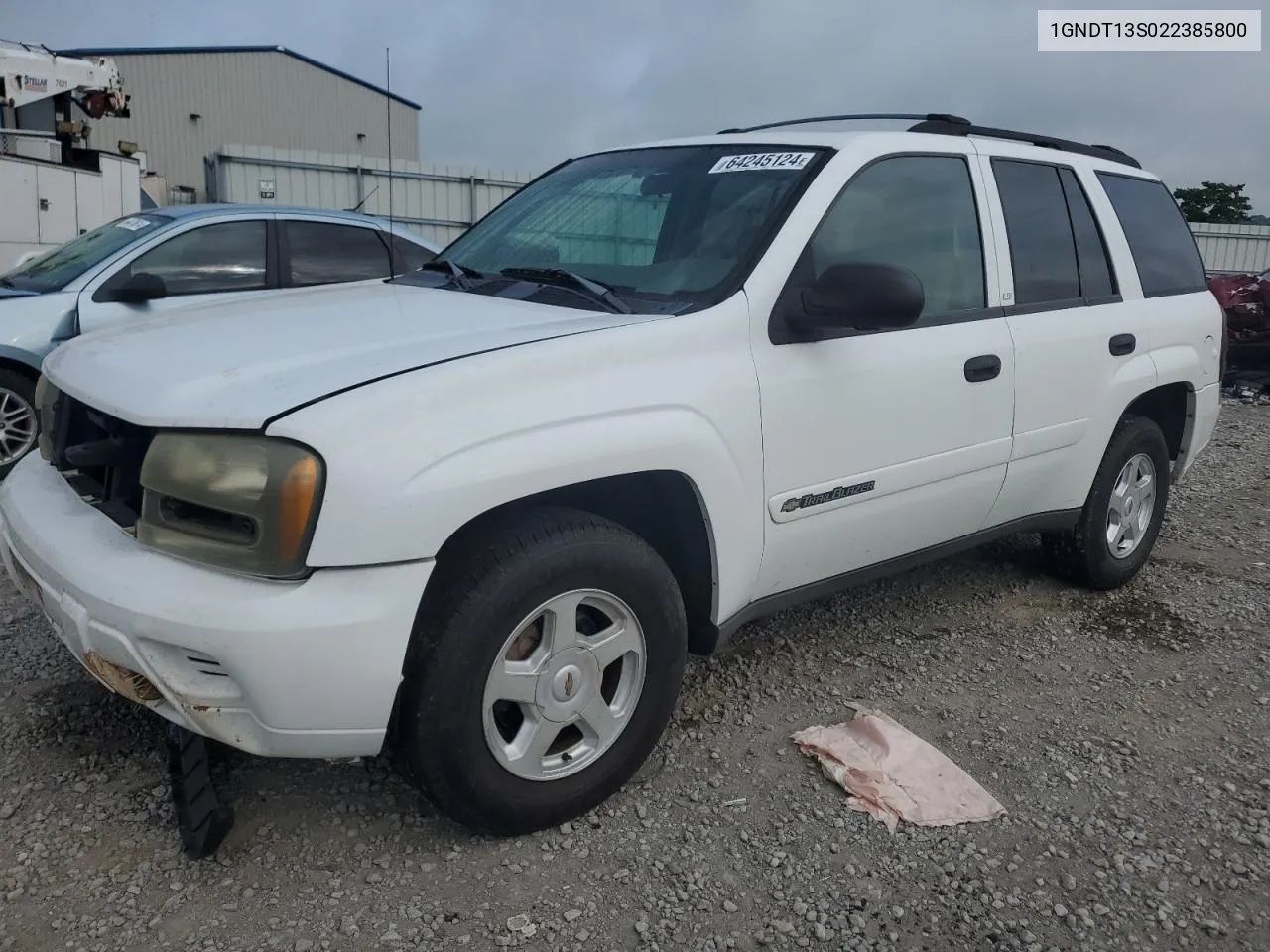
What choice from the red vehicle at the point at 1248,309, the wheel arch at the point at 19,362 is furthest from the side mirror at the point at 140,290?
the red vehicle at the point at 1248,309

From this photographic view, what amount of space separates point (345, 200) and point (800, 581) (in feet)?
43.9

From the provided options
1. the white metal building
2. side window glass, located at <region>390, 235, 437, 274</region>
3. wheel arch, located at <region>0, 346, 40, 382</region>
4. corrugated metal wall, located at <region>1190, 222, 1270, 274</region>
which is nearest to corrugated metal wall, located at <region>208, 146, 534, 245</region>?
side window glass, located at <region>390, 235, 437, 274</region>

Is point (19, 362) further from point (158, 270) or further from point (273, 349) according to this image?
point (273, 349)

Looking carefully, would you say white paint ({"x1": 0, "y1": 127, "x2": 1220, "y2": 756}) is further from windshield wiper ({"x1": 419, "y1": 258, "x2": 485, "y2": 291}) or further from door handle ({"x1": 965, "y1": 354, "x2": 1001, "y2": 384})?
windshield wiper ({"x1": 419, "y1": 258, "x2": 485, "y2": 291})

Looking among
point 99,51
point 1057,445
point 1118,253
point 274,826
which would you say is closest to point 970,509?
point 1057,445

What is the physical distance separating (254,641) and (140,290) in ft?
12.6

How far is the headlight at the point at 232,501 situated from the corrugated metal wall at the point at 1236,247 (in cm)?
2234

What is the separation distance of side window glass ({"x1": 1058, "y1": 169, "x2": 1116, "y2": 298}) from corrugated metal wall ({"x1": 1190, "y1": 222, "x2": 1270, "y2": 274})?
19216mm

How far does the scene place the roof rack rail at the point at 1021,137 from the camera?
3.46 meters

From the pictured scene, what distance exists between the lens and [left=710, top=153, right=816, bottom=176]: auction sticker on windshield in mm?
3010

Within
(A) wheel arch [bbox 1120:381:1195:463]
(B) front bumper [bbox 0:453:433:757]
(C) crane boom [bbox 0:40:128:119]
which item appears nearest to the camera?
(B) front bumper [bbox 0:453:433:757]

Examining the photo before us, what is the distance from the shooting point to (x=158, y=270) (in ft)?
18.8

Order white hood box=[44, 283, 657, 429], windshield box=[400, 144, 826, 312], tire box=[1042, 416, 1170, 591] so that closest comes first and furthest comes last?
white hood box=[44, 283, 657, 429] < windshield box=[400, 144, 826, 312] < tire box=[1042, 416, 1170, 591]

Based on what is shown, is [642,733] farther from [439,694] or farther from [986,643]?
[986,643]
